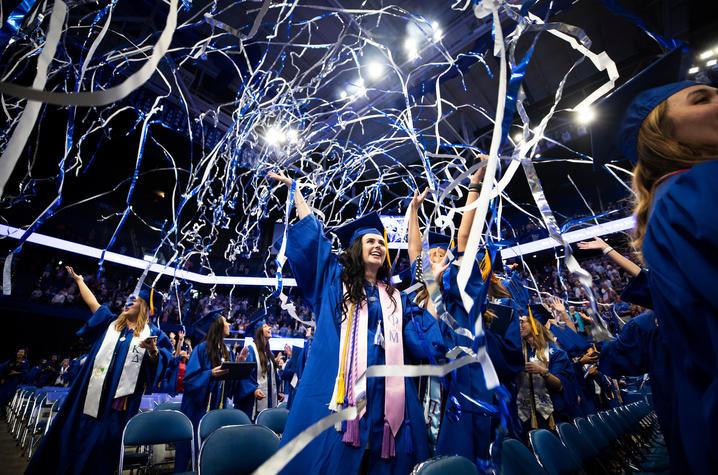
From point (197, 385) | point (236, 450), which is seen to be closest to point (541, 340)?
point (236, 450)

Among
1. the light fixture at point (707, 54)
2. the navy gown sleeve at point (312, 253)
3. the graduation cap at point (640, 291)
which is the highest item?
the light fixture at point (707, 54)

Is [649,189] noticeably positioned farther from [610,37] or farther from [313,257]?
[610,37]

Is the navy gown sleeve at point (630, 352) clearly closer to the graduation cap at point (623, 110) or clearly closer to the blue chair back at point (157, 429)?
the graduation cap at point (623, 110)

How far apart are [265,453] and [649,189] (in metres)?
2.29

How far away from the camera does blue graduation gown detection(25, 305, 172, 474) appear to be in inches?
98.4

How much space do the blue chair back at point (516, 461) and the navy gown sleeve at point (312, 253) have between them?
1066 millimetres

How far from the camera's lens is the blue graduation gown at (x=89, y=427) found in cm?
250

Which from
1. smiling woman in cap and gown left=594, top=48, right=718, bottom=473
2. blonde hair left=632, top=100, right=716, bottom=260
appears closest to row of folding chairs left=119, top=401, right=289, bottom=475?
smiling woman in cap and gown left=594, top=48, right=718, bottom=473

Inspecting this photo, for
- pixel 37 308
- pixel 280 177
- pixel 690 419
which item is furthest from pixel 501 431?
pixel 37 308

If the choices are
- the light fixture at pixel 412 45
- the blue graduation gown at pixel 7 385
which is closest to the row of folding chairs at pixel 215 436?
the light fixture at pixel 412 45

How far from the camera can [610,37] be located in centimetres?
570

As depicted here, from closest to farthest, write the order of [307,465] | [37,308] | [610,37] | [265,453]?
[307,465] → [265,453] → [610,37] → [37,308]

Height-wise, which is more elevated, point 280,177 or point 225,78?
point 225,78

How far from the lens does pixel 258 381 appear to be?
4.77 metres
